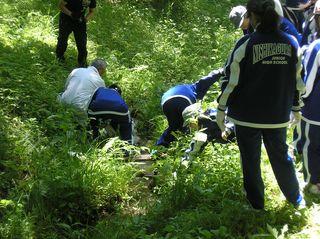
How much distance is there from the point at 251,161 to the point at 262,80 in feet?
2.35

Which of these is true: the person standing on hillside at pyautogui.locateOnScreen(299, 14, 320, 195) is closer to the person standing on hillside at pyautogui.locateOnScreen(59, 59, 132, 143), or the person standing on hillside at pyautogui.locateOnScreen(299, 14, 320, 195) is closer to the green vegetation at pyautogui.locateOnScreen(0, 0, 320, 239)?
the green vegetation at pyautogui.locateOnScreen(0, 0, 320, 239)

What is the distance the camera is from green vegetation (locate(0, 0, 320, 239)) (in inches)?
151

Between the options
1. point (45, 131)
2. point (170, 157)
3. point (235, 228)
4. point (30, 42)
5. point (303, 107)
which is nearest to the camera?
point (235, 228)

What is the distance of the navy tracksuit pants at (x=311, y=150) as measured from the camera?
13.7ft

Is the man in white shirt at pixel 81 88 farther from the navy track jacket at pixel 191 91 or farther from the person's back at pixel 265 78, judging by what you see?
the person's back at pixel 265 78

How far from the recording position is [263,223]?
3773 millimetres

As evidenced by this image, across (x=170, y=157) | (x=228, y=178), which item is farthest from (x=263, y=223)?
(x=170, y=157)

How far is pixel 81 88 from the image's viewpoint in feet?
19.9

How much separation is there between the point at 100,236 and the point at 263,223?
140 centimetres

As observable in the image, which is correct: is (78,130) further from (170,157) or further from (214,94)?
(214,94)

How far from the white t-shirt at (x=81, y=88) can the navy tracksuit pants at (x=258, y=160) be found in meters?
2.82

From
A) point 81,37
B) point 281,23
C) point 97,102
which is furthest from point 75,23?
point 281,23

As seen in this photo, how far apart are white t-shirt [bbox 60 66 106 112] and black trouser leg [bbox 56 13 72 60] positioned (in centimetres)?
155

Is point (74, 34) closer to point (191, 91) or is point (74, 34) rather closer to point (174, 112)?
point (191, 91)
